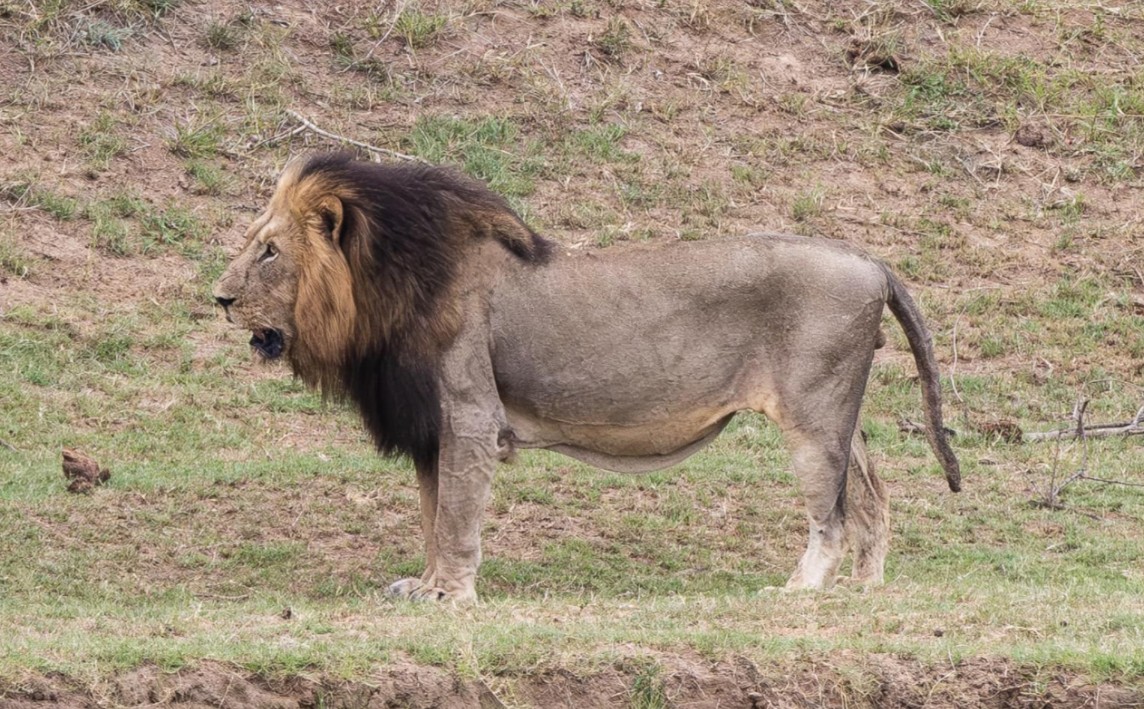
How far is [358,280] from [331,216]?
281 mm

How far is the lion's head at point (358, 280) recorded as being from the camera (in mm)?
8227

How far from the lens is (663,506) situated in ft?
33.8

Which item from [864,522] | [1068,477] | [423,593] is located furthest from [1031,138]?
[423,593]

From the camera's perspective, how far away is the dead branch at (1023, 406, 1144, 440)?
38.1ft

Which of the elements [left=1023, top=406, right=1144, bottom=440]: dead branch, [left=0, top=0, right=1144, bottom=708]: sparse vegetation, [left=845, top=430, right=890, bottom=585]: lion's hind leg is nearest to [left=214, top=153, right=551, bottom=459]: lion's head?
[left=0, top=0, right=1144, bottom=708]: sparse vegetation

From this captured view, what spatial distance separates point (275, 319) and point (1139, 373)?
652 centimetres

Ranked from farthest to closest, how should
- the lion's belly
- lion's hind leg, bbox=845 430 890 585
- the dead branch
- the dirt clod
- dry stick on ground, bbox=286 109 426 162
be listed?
1. the dirt clod
2. dry stick on ground, bbox=286 109 426 162
3. the dead branch
4. lion's hind leg, bbox=845 430 890 585
5. the lion's belly

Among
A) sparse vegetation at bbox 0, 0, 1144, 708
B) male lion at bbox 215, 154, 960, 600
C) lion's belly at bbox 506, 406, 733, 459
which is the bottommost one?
sparse vegetation at bbox 0, 0, 1144, 708

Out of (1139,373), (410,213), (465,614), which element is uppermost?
(410,213)

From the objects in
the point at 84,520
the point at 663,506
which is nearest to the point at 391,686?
the point at 84,520

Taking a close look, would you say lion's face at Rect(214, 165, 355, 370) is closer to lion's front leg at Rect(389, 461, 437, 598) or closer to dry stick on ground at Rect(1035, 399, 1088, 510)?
lion's front leg at Rect(389, 461, 437, 598)

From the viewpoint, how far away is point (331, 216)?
826cm

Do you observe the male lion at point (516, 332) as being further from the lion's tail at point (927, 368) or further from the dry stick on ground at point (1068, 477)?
the dry stick on ground at point (1068, 477)

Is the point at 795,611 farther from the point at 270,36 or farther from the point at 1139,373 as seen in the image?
the point at 270,36
